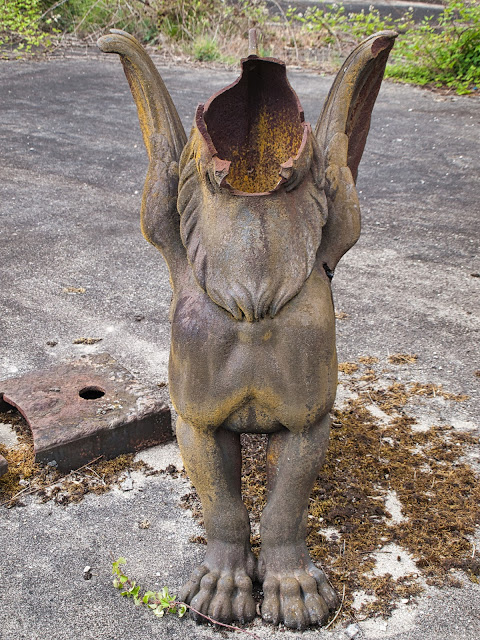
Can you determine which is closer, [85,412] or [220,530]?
[220,530]

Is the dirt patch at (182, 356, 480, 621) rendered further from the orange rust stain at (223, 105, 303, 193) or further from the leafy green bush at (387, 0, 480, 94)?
the leafy green bush at (387, 0, 480, 94)

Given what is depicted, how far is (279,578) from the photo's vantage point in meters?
2.30

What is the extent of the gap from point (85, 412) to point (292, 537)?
1234mm

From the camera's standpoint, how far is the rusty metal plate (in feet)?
10.0

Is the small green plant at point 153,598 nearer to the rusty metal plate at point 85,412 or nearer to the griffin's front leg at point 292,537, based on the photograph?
the griffin's front leg at point 292,537

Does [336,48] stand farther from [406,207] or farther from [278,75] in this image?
[278,75]

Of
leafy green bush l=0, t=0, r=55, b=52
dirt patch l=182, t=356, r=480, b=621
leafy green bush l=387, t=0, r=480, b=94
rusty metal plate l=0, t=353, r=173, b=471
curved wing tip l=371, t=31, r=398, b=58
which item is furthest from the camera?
leafy green bush l=387, t=0, r=480, b=94

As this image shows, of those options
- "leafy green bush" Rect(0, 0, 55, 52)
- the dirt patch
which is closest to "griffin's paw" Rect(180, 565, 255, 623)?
Result: the dirt patch

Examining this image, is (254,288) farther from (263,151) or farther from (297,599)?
(297,599)

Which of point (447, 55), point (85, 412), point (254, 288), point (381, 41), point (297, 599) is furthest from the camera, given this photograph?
point (447, 55)

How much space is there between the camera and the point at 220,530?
2332 millimetres

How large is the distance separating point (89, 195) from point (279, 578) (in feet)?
16.4

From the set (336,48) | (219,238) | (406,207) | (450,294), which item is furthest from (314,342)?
(336,48)

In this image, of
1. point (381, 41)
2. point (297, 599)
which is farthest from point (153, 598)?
point (381, 41)
